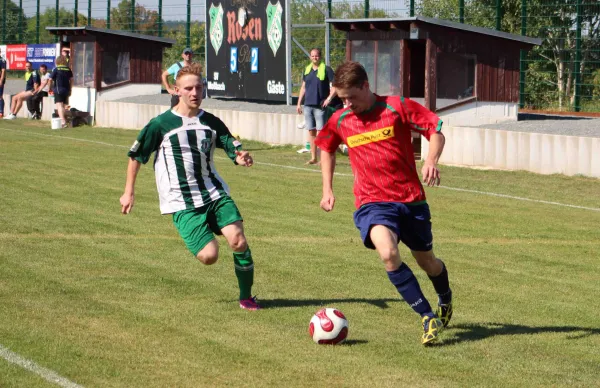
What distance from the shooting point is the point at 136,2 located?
1556 inches

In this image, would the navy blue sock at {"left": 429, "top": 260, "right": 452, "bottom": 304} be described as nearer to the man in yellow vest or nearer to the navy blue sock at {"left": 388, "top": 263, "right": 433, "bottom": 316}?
the navy blue sock at {"left": 388, "top": 263, "right": 433, "bottom": 316}

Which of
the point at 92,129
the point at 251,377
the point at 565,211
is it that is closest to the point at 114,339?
the point at 251,377

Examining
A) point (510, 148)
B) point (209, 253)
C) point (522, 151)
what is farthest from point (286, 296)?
point (510, 148)

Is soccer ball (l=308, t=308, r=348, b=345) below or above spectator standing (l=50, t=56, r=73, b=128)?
below

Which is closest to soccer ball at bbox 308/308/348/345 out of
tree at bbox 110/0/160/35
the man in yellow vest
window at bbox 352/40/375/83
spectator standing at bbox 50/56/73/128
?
the man in yellow vest

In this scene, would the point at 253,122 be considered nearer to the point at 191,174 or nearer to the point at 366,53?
the point at 366,53

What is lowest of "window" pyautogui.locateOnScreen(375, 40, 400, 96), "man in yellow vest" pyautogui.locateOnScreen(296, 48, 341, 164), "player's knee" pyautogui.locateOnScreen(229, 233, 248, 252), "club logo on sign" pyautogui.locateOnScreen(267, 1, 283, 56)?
"player's knee" pyautogui.locateOnScreen(229, 233, 248, 252)

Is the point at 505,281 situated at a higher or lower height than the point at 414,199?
lower

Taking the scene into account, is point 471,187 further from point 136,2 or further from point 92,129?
point 136,2

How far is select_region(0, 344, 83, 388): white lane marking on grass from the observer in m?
5.94

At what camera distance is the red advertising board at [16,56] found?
43938 mm

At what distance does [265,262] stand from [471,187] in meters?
7.44

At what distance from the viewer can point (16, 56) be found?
45.1 m

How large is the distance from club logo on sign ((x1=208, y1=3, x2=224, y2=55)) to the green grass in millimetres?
16377
